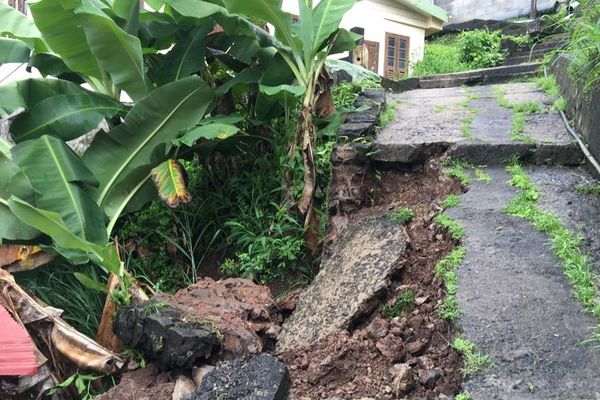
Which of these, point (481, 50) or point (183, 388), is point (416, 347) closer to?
point (183, 388)

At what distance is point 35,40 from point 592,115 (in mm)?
4691

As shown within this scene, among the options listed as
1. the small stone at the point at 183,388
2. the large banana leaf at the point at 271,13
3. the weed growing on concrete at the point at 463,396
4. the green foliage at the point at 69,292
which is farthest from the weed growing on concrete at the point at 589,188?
the green foliage at the point at 69,292

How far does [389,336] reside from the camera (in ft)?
9.00

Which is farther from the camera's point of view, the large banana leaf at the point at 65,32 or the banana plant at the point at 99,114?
the large banana leaf at the point at 65,32

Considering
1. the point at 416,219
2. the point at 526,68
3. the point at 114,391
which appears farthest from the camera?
the point at 526,68

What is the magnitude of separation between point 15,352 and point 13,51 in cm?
301

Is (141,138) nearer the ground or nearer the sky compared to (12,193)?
nearer the sky

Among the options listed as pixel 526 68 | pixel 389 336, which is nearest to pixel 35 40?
pixel 389 336

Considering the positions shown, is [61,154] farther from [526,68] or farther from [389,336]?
[526,68]

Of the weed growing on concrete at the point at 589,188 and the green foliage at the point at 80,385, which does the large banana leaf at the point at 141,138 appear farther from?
the weed growing on concrete at the point at 589,188

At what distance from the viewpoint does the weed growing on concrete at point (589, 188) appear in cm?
349

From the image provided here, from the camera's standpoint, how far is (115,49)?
3.96 m

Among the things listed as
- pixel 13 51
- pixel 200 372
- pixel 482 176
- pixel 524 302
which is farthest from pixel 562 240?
pixel 13 51

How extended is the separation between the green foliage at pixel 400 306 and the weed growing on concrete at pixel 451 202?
86cm
